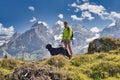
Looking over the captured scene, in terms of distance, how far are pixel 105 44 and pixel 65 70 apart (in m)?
12.0

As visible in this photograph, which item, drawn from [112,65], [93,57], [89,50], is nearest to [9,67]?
[93,57]

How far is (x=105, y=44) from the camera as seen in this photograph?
28.0 m

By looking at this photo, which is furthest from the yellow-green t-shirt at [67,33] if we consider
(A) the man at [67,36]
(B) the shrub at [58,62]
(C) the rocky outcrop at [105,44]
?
(B) the shrub at [58,62]

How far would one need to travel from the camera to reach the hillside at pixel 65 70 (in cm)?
1484

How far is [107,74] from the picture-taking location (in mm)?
16719

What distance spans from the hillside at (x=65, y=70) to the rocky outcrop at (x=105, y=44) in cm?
563

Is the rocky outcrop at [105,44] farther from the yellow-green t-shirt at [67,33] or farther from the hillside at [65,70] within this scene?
the hillside at [65,70]

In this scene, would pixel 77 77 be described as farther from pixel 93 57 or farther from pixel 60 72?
pixel 93 57

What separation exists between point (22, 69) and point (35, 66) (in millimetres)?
625

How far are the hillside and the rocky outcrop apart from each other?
5.63 metres

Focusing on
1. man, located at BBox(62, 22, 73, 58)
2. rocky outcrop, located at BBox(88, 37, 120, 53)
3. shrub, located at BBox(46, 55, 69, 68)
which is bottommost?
shrub, located at BBox(46, 55, 69, 68)

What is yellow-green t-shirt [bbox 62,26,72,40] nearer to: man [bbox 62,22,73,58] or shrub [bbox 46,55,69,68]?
man [bbox 62,22,73,58]

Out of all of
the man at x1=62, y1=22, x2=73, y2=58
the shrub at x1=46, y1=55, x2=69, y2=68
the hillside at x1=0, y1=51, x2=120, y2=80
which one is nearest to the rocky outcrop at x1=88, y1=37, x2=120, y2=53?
the man at x1=62, y1=22, x2=73, y2=58

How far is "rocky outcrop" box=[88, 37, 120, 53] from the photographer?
27.3 m
